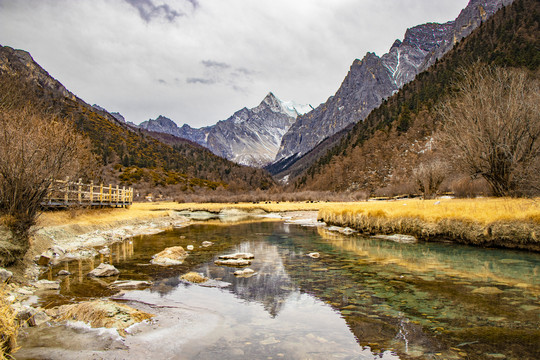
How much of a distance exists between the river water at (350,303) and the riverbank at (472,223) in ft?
3.29

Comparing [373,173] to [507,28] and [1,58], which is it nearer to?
[507,28]

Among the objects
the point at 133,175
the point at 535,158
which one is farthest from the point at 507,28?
the point at 133,175

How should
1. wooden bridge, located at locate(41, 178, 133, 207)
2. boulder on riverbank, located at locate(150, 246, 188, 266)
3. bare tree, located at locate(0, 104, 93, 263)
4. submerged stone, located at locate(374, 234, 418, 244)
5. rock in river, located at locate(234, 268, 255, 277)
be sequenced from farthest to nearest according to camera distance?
1. submerged stone, located at locate(374, 234, 418, 244)
2. wooden bridge, located at locate(41, 178, 133, 207)
3. boulder on riverbank, located at locate(150, 246, 188, 266)
4. rock in river, located at locate(234, 268, 255, 277)
5. bare tree, located at locate(0, 104, 93, 263)

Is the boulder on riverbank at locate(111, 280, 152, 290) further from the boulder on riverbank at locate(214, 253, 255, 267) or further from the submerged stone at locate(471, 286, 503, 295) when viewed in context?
the submerged stone at locate(471, 286, 503, 295)

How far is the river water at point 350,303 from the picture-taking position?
5.38 meters

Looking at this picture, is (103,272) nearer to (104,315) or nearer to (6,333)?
(104,315)

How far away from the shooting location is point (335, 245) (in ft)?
58.2

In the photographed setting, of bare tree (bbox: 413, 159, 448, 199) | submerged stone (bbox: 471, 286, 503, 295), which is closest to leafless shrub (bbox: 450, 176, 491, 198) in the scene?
bare tree (bbox: 413, 159, 448, 199)

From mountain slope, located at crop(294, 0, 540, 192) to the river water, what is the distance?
64.1 m

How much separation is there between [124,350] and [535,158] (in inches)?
969

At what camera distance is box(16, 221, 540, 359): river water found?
17.6 feet

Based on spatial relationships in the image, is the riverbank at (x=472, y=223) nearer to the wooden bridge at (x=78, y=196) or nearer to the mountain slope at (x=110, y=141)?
the wooden bridge at (x=78, y=196)

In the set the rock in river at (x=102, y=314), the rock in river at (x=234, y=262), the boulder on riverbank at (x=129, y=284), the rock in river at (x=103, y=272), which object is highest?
the rock in river at (x=102, y=314)

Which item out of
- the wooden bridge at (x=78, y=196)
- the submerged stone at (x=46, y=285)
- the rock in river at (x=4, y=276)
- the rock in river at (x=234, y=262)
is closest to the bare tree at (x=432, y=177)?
the rock in river at (x=234, y=262)
